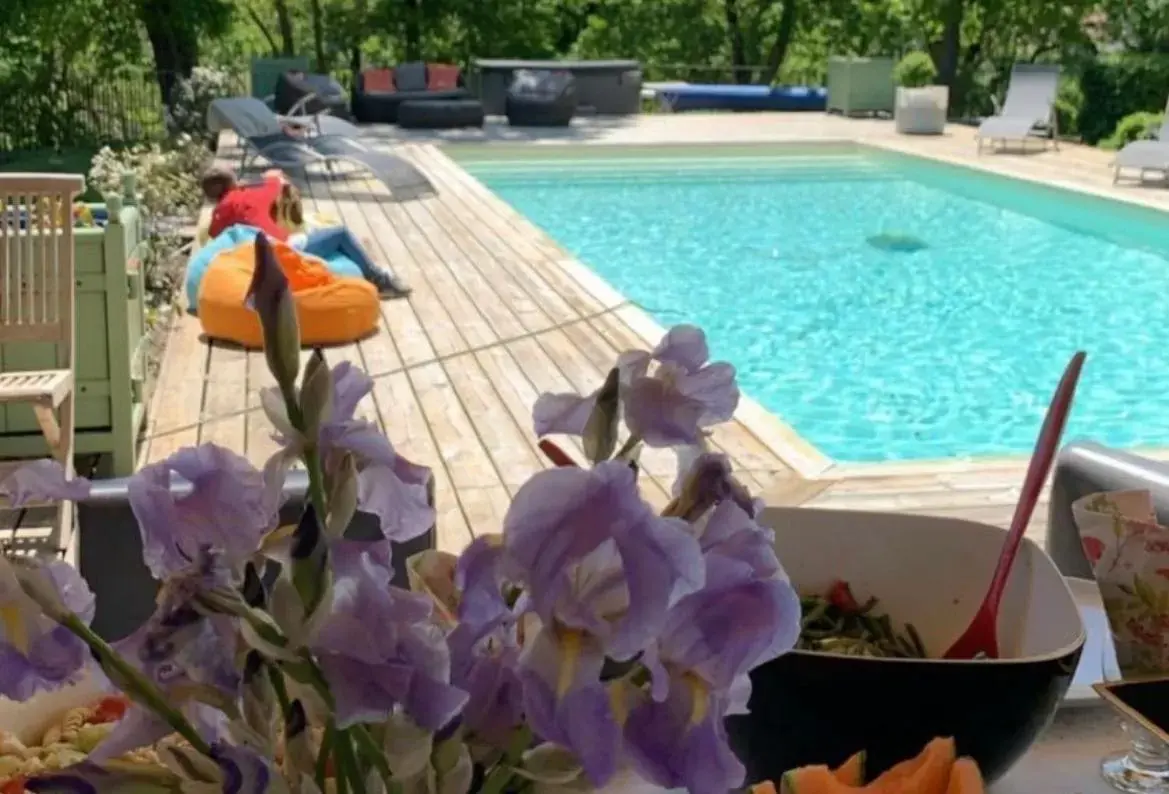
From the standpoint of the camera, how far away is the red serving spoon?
0.87 metres

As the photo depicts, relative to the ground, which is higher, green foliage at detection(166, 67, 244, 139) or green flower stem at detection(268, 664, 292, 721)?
green flower stem at detection(268, 664, 292, 721)

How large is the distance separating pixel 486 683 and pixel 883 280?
7996 mm

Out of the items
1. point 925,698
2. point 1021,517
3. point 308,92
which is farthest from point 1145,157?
point 925,698

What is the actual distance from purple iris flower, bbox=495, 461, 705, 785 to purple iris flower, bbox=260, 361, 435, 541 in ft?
0.27

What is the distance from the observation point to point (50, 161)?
1281 cm

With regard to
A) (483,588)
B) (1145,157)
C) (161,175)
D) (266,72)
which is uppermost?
(483,588)

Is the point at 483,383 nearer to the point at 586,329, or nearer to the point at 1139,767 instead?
the point at 586,329

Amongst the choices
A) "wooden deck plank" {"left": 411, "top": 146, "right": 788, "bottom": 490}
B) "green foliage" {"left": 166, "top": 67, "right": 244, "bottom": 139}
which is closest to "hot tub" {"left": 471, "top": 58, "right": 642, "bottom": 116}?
"green foliage" {"left": 166, "top": 67, "right": 244, "bottom": 139}

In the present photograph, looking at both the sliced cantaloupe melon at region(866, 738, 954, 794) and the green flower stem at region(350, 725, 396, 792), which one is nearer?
the green flower stem at region(350, 725, 396, 792)

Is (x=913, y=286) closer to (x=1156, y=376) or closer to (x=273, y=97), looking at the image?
(x=1156, y=376)

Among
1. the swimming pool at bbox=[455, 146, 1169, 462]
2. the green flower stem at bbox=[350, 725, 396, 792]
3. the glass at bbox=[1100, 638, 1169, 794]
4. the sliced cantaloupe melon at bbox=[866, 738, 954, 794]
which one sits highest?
the green flower stem at bbox=[350, 725, 396, 792]

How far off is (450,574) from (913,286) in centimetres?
781

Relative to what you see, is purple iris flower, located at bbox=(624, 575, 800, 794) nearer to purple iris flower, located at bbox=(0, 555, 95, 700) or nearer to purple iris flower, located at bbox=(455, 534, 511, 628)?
purple iris flower, located at bbox=(455, 534, 511, 628)

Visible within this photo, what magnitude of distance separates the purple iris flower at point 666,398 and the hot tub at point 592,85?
15.4 meters
